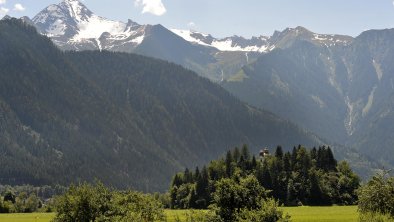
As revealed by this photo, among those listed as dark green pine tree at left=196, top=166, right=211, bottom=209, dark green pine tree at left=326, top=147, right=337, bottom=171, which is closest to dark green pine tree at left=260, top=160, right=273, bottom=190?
dark green pine tree at left=196, top=166, right=211, bottom=209

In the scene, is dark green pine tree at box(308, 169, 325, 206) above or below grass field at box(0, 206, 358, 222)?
above

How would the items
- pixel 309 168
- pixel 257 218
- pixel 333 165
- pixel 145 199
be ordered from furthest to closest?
1. pixel 333 165
2. pixel 309 168
3. pixel 145 199
4. pixel 257 218

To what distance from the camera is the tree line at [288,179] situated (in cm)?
15262

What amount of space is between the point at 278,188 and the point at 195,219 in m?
101

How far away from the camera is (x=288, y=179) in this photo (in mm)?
159625

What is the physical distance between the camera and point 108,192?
230 feet

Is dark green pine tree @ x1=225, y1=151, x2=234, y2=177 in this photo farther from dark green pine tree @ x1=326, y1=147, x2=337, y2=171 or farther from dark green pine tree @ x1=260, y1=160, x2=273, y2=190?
dark green pine tree @ x1=326, y1=147, x2=337, y2=171

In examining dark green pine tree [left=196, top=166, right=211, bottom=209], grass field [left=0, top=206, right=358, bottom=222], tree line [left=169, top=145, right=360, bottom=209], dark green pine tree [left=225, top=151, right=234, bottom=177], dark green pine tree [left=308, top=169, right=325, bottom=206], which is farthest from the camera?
dark green pine tree [left=225, top=151, right=234, bottom=177]

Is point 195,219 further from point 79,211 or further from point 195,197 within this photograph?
point 195,197

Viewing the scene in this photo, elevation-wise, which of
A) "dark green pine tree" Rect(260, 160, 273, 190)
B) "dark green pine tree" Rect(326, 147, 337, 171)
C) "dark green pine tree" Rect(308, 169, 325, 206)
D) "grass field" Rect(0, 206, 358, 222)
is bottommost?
"grass field" Rect(0, 206, 358, 222)

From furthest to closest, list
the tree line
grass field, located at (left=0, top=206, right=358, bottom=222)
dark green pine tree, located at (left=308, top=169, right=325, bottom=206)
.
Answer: the tree line
dark green pine tree, located at (left=308, top=169, right=325, bottom=206)
grass field, located at (left=0, top=206, right=358, bottom=222)

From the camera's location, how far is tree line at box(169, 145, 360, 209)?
15262 centimetres

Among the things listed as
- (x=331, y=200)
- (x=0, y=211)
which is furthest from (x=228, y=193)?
(x=0, y=211)

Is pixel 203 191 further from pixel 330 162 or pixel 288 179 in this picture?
pixel 330 162
